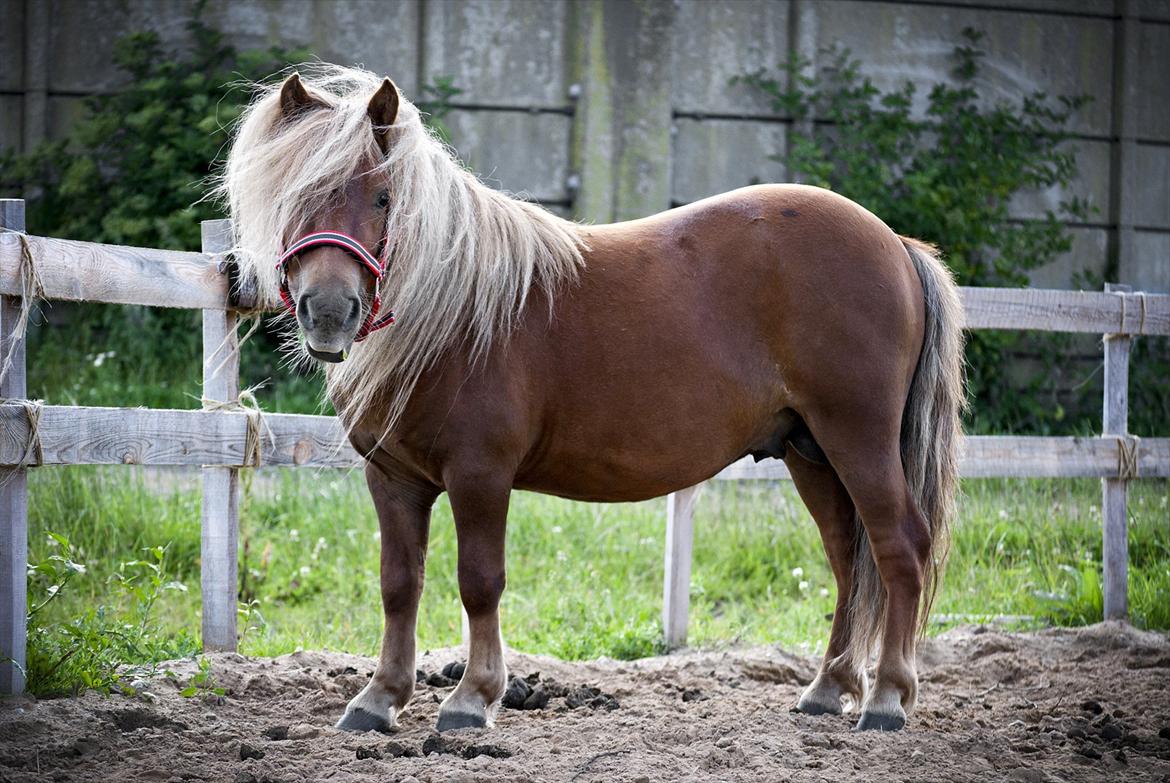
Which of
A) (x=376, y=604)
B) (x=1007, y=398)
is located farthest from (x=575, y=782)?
(x=1007, y=398)

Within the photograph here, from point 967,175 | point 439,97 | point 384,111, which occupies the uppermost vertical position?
point 439,97

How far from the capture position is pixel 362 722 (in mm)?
3242

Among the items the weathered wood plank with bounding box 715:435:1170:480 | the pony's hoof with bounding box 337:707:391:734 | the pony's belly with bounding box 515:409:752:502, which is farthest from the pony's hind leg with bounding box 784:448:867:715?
the pony's hoof with bounding box 337:707:391:734

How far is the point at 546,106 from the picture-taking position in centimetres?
777

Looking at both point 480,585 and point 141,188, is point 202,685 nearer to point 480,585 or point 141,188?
point 480,585

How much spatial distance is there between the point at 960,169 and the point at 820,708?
5634 mm

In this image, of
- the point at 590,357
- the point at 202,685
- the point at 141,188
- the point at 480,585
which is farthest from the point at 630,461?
the point at 141,188

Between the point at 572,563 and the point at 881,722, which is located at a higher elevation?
the point at 572,563

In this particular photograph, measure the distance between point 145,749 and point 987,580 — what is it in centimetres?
425

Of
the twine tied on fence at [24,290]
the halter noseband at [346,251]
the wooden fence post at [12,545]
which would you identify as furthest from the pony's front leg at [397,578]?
the twine tied on fence at [24,290]

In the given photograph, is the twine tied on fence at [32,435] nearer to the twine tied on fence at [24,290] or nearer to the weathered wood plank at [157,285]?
the twine tied on fence at [24,290]

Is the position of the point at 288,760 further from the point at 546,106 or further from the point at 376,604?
the point at 546,106

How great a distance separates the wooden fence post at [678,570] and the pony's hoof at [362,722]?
1.74 meters

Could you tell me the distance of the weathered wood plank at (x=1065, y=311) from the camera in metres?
5.00
